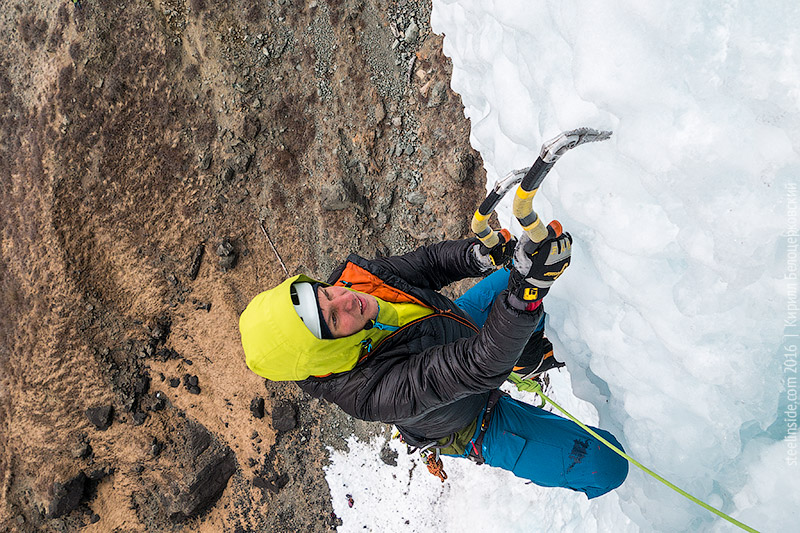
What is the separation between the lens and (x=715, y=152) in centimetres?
260

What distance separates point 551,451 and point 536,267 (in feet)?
6.20

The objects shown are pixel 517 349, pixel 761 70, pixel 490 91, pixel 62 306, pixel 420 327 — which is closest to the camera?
pixel 761 70

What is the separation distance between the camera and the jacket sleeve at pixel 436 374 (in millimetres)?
2744

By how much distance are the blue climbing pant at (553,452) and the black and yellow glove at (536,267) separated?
1646 millimetres

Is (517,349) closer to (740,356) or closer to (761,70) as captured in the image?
(740,356)

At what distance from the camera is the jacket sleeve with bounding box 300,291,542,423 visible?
274 centimetres

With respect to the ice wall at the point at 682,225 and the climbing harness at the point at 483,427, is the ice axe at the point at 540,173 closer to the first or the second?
the ice wall at the point at 682,225

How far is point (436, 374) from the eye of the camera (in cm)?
298

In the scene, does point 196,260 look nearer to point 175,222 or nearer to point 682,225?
point 175,222

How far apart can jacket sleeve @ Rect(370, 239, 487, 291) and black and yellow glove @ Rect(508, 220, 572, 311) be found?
1235mm

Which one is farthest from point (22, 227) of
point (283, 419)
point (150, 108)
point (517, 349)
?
point (517, 349)

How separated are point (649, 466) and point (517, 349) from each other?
1.76 metres

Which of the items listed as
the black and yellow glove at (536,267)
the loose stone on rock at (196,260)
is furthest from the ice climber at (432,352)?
the loose stone on rock at (196,260)

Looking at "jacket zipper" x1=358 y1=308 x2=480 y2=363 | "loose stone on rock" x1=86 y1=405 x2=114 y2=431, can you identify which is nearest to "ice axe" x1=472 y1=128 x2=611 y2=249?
"jacket zipper" x1=358 y1=308 x2=480 y2=363
